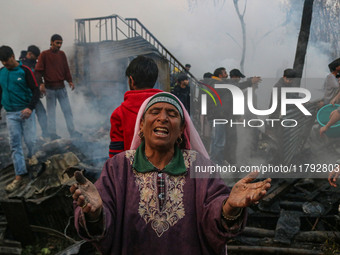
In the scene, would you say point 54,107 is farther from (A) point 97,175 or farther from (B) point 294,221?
(B) point 294,221

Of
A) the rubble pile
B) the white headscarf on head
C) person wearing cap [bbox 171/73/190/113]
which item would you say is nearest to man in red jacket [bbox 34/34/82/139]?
person wearing cap [bbox 171/73/190/113]

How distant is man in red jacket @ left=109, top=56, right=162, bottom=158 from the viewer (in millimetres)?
2629

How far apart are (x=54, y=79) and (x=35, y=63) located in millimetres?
430

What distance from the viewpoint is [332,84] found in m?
5.77

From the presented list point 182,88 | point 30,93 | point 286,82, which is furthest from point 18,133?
point 286,82

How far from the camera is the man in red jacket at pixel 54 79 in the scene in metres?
5.93

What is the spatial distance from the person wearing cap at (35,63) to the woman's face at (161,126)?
465 centimetres

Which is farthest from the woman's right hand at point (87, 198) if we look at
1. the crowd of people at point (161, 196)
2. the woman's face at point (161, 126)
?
the woman's face at point (161, 126)

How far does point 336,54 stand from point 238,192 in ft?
19.2

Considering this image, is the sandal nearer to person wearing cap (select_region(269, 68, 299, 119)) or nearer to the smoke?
the smoke

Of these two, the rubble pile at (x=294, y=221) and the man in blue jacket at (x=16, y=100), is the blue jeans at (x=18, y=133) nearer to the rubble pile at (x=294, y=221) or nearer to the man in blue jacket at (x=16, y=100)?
the man in blue jacket at (x=16, y=100)

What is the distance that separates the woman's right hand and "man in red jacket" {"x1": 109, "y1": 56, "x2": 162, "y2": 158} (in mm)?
976

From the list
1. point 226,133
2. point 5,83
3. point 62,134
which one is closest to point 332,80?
point 226,133

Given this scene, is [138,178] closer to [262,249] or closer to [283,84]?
[262,249]
